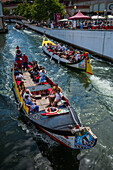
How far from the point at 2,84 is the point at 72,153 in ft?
32.6

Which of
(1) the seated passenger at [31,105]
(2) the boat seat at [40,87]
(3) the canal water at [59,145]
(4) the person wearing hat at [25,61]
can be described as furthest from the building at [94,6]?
(1) the seated passenger at [31,105]

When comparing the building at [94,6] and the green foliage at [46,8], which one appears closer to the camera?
the building at [94,6]

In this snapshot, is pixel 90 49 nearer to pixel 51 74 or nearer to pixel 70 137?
pixel 51 74

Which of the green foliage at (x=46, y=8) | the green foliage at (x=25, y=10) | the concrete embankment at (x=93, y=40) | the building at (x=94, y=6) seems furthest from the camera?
the green foliage at (x=25, y=10)

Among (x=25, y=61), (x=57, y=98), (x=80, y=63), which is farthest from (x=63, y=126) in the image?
(x=80, y=63)

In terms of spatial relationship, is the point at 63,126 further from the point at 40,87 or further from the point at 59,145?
the point at 40,87

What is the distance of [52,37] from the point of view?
41188 mm

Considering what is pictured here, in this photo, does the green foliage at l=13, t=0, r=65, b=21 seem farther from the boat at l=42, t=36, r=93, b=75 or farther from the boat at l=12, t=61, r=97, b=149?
the boat at l=12, t=61, r=97, b=149

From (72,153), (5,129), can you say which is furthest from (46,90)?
(72,153)

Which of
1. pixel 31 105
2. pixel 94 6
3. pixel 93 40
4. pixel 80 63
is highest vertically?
pixel 94 6

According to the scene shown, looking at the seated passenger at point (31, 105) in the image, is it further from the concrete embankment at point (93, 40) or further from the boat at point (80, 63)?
the concrete embankment at point (93, 40)

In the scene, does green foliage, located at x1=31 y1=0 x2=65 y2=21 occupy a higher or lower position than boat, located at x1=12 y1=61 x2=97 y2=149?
higher

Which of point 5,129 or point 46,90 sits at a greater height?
point 46,90

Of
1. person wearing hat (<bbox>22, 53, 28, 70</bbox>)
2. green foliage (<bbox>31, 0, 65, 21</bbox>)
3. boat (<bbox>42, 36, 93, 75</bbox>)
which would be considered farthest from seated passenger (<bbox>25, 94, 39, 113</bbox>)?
green foliage (<bbox>31, 0, 65, 21</bbox>)
